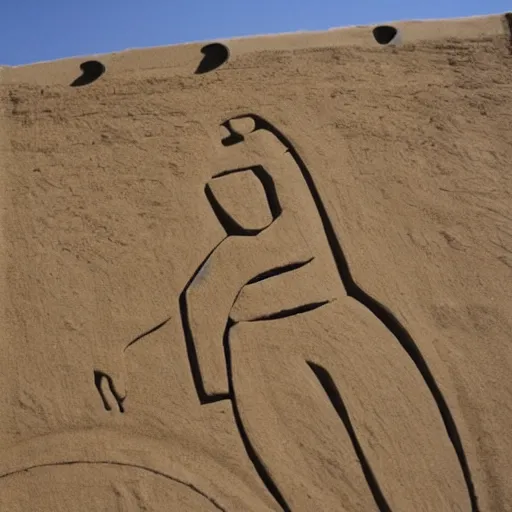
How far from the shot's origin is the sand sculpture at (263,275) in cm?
277

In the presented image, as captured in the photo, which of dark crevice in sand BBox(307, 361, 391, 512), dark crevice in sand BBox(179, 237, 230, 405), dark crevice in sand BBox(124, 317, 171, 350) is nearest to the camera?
dark crevice in sand BBox(307, 361, 391, 512)

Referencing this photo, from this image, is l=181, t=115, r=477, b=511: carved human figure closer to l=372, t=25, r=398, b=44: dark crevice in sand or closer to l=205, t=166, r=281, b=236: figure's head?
l=205, t=166, r=281, b=236: figure's head

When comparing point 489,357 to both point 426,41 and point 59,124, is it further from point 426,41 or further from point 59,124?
point 59,124

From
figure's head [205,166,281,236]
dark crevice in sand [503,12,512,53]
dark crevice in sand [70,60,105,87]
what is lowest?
figure's head [205,166,281,236]

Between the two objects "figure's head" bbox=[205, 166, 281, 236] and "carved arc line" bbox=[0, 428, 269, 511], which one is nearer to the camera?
"carved arc line" bbox=[0, 428, 269, 511]

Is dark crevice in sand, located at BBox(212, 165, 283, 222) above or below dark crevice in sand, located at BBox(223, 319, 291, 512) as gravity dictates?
above

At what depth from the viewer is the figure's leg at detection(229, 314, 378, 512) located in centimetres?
272

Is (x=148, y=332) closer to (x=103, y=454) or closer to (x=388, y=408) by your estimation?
(x=103, y=454)

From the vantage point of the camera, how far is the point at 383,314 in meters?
2.97

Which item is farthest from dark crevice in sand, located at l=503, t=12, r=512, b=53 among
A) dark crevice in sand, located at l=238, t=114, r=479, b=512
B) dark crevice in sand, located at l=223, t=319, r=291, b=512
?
dark crevice in sand, located at l=223, t=319, r=291, b=512

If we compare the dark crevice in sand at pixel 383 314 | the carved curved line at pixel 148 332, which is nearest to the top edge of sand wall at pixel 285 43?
the dark crevice in sand at pixel 383 314

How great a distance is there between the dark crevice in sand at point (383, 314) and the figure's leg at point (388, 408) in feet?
0.06

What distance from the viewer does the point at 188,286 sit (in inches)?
121

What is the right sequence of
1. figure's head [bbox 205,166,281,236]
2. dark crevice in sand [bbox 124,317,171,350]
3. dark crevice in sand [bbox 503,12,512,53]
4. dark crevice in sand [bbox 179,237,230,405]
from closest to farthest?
dark crevice in sand [bbox 179,237,230,405], dark crevice in sand [bbox 124,317,171,350], figure's head [bbox 205,166,281,236], dark crevice in sand [bbox 503,12,512,53]
